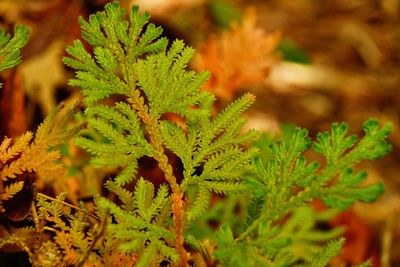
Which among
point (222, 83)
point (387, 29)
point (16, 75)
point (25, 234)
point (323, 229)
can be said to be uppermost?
point (387, 29)

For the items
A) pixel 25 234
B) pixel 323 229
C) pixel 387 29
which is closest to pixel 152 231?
pixel 25 234

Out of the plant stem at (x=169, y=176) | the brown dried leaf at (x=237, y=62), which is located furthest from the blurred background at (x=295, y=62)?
the plant stem at (x=169, y=176)

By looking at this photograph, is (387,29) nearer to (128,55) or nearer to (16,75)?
(16,75)

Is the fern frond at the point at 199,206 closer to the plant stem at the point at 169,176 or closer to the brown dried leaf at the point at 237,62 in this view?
the plant stem at the point at 169,176

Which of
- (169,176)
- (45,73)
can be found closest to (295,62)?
(45,73)

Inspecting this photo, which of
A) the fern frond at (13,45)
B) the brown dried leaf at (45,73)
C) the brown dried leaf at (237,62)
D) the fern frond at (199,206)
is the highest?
the brown dried leaf at (237,62)

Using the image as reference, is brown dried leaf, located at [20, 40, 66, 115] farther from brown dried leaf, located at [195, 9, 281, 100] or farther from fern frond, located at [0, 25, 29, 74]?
fern frond, located at [0, 25, 29, 74]

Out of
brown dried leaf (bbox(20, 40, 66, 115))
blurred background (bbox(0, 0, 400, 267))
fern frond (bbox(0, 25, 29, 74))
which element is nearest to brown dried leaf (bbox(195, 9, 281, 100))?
blurred background (bbox(0, 0, 400, 267))

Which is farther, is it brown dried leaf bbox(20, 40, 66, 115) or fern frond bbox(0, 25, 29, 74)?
brown dried leaf bbox(20, 40, 66, 115)
